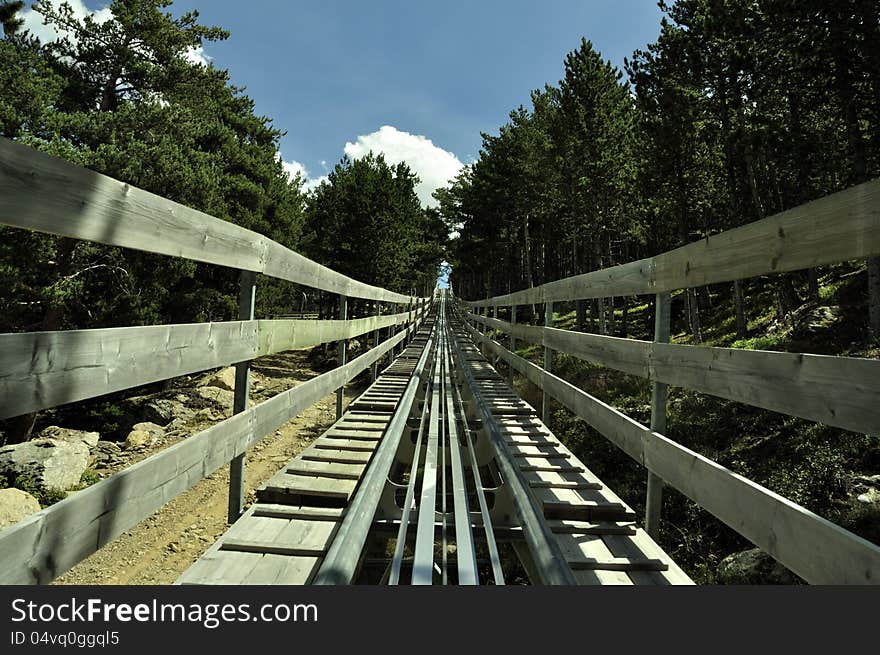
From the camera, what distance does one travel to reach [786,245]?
1605 mm

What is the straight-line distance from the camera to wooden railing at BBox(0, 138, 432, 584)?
1.22 m

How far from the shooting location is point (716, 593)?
1432 mm

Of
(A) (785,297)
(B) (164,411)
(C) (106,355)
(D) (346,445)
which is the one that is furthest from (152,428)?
(A) (785,297)

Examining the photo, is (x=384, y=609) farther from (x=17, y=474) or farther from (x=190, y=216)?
(x=17, y=474)

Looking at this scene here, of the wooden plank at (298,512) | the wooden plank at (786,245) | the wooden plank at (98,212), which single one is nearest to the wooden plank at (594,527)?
the wooden plank at (298,512)

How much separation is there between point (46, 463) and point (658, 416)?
9.78 meters

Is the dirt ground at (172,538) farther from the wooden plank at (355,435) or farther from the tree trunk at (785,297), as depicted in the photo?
the tree trunk at (785,297)

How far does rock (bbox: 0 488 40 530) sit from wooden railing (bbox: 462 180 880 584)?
24.1 ft

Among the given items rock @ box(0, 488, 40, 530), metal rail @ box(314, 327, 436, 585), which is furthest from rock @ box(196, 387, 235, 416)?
metal rail @ box(314, 327, 436, 585)

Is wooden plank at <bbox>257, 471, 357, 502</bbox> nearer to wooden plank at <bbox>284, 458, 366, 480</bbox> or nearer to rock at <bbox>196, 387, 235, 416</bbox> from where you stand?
wooden plank at <bbox>284, 458, 366, 480</bbox>

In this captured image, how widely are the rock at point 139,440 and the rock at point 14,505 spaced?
348cm

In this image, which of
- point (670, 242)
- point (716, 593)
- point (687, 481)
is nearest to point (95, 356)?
point (716, 593)

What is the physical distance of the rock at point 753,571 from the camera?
3.51 meters

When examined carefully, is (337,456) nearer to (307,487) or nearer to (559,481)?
(307,487)
